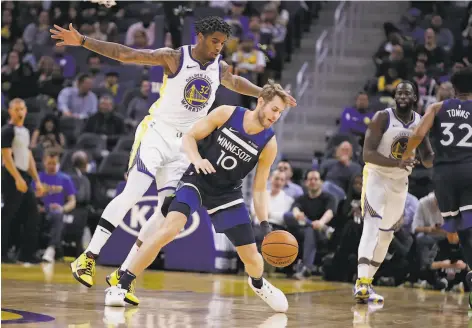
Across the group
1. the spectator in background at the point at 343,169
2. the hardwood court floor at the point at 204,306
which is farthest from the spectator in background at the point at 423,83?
the hardwood court floor at the point at 204,306

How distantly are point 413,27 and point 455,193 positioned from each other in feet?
30.7

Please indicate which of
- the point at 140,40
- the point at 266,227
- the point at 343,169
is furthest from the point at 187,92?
the point at 140,40

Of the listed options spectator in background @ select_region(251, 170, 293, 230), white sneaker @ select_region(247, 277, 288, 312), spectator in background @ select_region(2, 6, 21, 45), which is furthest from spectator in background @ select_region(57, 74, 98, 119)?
white sneaker @ select_region(247, 277, 288, 312)

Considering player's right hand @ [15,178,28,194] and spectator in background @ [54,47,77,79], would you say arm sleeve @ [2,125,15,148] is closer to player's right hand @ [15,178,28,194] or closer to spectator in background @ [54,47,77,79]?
player's right hand @ [15,178,28,194]

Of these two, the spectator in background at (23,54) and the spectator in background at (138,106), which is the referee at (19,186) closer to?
the spectator in background at (138,106)

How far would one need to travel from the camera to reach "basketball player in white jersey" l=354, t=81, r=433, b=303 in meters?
9.14

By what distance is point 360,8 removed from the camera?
1850cm

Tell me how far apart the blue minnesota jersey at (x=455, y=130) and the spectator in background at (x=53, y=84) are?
36.1 feet

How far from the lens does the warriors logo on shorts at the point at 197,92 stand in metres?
8.45

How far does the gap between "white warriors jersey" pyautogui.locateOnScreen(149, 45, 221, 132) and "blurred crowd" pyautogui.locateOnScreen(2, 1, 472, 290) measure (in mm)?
2851

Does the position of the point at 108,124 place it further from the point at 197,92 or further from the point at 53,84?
the point at 197,92

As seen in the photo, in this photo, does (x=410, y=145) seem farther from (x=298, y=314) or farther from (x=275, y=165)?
(x=275, y=165)

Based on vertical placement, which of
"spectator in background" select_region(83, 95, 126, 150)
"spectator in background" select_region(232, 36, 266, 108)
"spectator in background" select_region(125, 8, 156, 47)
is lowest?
"spectator in background" select_region(83, 95, 126, 150)

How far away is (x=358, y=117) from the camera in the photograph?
14836mm
